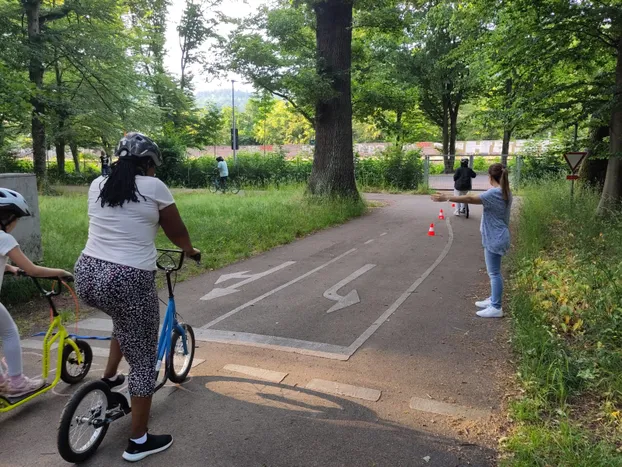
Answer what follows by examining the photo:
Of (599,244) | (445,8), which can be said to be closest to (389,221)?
(599,244)

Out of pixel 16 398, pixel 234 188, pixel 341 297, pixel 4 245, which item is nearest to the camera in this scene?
pixel 4 245

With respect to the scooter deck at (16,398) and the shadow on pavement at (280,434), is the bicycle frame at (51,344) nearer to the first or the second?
the scooter deck at (16,398)

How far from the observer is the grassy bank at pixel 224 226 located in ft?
27.9

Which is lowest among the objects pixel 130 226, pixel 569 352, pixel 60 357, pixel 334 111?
pixel 569 352

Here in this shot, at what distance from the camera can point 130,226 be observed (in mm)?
2918

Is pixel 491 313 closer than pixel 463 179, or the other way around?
pixel 491 313

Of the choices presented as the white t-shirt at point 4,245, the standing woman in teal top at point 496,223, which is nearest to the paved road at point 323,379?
the standing woman in teal top at point 496,223

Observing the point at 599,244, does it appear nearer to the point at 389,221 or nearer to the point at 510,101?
the point at 510,101

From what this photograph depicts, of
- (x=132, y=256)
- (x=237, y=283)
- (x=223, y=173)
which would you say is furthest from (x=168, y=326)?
(x=223, y=173)

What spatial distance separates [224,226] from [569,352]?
8.78 m

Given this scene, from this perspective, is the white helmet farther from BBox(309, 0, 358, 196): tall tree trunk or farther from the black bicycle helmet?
BBox(309, 0, 358, 196): tall tree trunk

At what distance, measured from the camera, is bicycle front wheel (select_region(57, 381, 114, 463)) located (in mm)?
2957

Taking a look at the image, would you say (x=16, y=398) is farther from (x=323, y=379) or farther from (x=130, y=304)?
(x=323, y=379)

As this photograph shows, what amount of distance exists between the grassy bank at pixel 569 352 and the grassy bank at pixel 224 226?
5.50 metres
